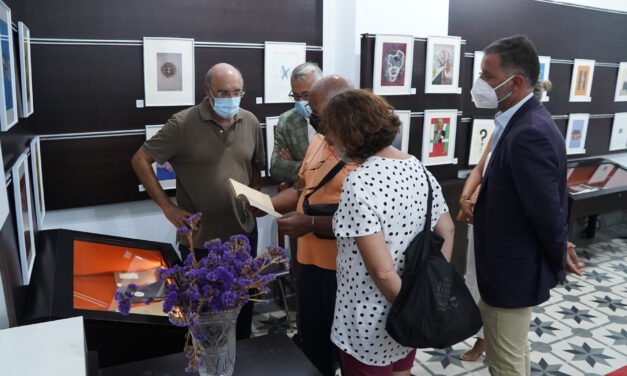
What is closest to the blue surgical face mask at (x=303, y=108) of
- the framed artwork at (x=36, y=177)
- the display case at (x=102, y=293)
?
the display case at (x=102, y=293)

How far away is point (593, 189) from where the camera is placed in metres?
4.97

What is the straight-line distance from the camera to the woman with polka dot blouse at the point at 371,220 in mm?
1493

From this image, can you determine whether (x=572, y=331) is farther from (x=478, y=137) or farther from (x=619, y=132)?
(x=619, y=132)

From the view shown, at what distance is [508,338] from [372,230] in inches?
40.2

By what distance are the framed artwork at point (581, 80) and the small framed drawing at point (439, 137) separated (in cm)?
200

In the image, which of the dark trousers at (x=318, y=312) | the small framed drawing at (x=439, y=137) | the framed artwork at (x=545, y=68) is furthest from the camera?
the framed artwork at (x=545, y=68)

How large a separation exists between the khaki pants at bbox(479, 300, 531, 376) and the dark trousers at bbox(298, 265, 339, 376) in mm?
695

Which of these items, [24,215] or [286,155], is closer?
[24,215]

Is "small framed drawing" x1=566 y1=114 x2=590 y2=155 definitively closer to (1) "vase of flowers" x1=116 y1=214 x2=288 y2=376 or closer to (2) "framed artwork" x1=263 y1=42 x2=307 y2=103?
(2) "framed artwork" x1=263 y1=42 x2=307 y2=103

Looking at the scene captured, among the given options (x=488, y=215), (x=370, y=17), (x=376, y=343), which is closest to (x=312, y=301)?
(x=376, y=343)

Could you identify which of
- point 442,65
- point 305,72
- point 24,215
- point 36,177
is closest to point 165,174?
point 36,177

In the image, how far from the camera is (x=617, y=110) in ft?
18.6

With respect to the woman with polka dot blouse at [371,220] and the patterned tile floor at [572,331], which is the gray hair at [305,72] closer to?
the woman with polka dot blouse at [371,220]

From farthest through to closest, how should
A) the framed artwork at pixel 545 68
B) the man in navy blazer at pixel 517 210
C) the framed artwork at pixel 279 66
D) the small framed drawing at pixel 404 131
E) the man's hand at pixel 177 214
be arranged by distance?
the framed artwork at pixel 545 68
the small framed drawing at pixel 404 131
the framed artwork at pixel 279 66
the man's hand at pixel 177 214
the man in navy blazer at pixel 517 210
